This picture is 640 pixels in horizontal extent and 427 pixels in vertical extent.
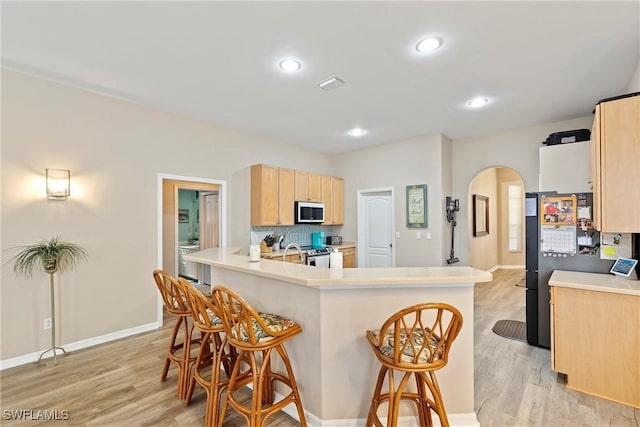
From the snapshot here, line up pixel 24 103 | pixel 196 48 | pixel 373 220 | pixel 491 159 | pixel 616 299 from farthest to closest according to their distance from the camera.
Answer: pixel 373 220 → pixel 491 159 → pixel 24 103 → pixel 196 48 → pixel 616 299

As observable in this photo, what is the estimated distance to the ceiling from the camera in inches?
81.5

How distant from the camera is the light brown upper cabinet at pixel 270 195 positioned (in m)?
4.79

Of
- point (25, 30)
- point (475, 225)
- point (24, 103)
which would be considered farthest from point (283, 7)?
point (475, 225)

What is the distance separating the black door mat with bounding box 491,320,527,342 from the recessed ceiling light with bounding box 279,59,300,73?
376 centimetres

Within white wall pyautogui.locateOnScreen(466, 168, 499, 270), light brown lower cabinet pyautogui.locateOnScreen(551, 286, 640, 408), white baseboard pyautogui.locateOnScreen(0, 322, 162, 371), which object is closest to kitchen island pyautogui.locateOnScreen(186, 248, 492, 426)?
light brown lower cabinet pyautogui.locateOnScreen(551, 286, 640, 408)

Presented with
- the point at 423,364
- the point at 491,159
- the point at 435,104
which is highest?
the point at 435,104

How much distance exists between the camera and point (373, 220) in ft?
19.9

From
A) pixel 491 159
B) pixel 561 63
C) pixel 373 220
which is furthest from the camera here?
pixel 373 220

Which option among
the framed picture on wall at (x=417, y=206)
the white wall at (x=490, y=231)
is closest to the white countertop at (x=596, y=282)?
the framed picture on wall at (x=417, y=206)

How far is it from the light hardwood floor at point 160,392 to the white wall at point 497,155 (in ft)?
7.92

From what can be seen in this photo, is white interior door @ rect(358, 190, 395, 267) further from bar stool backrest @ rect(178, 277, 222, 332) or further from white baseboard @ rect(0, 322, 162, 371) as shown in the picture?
bar stool backrest @ rect(178, 277, 222, 332)

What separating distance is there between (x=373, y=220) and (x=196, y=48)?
4.42 meters

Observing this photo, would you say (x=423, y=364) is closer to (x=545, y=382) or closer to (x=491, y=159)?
(x=545, y=382)

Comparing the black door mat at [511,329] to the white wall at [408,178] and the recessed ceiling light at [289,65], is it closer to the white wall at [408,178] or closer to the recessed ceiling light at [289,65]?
the white wall at [408,178]
